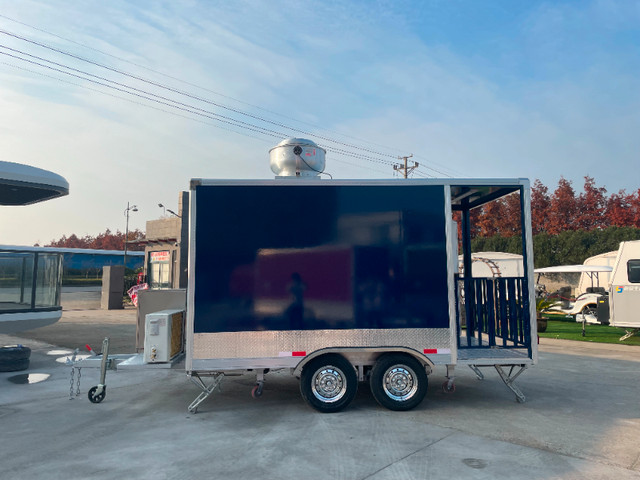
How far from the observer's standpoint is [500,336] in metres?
7.70

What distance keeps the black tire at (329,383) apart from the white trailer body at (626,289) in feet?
33.2

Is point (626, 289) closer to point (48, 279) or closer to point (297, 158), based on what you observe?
point (297, 158)

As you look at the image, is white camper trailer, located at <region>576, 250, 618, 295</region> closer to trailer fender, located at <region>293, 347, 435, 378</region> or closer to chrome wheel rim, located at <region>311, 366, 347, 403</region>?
trailer fender, located at <region>293, 347, 435, 378</region>

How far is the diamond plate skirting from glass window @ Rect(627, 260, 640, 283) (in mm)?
9052

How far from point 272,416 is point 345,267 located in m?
2.33

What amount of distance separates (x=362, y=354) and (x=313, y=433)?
1333 mm

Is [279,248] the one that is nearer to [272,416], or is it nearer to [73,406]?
[272,416]

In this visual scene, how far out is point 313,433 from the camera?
5746 mm

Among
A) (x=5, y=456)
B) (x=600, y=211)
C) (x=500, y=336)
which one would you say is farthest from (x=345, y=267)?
(x=600, y=211)

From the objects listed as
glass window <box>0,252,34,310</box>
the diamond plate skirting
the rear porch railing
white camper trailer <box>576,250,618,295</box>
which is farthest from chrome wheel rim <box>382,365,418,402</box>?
white camper trailer <box>576,250,618,295</box>

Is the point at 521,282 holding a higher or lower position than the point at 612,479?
higher

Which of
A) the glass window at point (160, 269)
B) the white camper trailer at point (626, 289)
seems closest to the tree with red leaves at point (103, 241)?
the glass window at point (160, 269)

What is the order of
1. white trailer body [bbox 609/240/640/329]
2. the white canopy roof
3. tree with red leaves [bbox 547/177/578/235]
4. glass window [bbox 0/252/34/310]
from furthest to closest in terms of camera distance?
tree with red leaves [bbox 547/177/578/235] < white trailer body [bbox 609/240/640/329] < glass window [bbox 0/252/34/310] < the white canopy roof

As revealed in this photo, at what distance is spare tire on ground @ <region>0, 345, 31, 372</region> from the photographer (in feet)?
30.8
